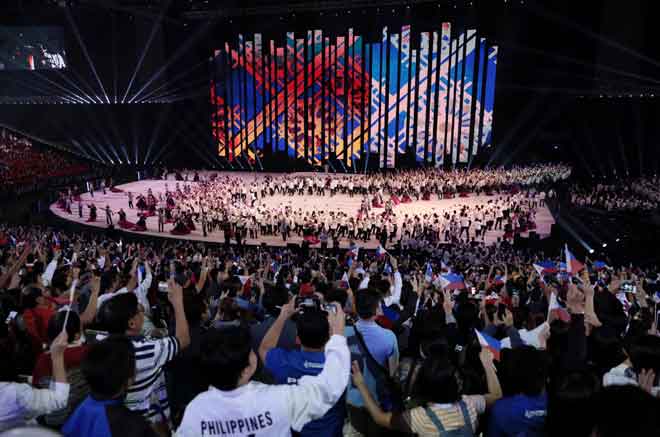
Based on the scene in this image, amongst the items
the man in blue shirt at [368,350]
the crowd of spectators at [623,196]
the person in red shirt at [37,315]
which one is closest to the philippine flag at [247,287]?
the person in red shirt at [37,315]

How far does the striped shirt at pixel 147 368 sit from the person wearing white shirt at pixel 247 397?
672mm

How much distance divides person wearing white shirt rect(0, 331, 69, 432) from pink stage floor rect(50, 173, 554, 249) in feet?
46.3

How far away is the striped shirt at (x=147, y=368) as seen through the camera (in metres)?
2.33

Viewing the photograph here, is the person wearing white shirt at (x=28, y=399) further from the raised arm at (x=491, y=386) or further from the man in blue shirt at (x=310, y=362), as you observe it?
the raised arm at (x=491, y=386)

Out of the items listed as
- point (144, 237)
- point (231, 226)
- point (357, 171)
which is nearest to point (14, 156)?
point (144, 237)

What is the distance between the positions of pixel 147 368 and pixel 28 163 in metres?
26.7

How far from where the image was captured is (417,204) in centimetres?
2148

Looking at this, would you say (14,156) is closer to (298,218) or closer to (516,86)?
(298,218)

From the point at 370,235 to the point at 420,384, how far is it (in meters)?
14.9

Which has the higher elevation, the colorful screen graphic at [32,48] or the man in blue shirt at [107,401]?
the colorful screen graphic at [32,48]

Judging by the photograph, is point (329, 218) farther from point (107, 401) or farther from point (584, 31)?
point (107, 401)

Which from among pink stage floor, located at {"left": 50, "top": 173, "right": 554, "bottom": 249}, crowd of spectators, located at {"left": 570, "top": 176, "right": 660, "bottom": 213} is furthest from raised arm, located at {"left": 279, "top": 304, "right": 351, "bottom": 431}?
crowd of spectators, located at {"left": 570, "top": 176, "right": 660, "bottom": 213}

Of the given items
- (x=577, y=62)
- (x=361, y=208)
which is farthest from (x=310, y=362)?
(x=577, y=62)

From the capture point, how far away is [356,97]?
2998cm
